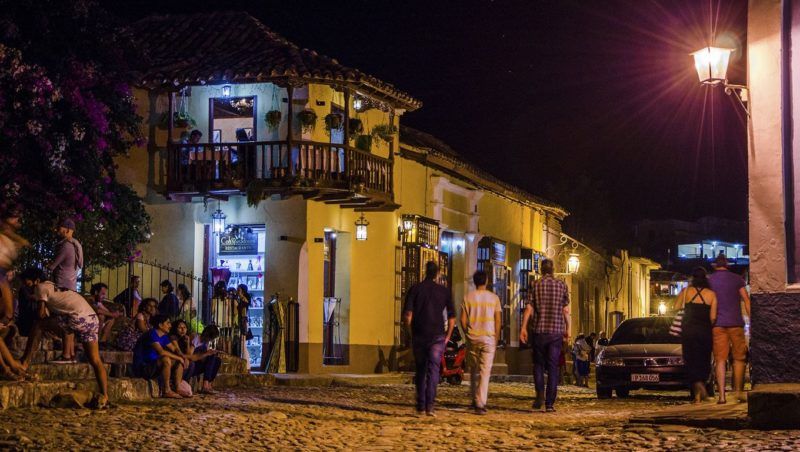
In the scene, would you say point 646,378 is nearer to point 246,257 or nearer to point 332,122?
point 332,122

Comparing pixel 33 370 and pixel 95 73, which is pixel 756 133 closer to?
pixel 33 370

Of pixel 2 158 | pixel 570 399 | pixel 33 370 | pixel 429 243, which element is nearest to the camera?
pixel 33 370

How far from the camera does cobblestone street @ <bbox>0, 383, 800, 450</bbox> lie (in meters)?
10.5

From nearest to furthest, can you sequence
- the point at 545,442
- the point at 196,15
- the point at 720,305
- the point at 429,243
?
the point at 545,442, the point at 720,305, the point at 196,15, the point at 429,243

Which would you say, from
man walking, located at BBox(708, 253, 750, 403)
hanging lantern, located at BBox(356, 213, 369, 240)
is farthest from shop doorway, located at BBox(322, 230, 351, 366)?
man walking, located at BBox(708, 253, 750, 403)

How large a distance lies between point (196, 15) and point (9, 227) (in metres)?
19.0

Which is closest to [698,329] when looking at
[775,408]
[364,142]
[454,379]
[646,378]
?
[775,408]

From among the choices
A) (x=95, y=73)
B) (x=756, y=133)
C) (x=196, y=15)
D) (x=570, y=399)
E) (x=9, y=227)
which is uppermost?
(x=196, y=15)

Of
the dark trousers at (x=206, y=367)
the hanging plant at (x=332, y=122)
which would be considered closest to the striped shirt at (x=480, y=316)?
the dark trousers at (x=206, y=367)

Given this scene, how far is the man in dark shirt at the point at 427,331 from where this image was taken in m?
14.1

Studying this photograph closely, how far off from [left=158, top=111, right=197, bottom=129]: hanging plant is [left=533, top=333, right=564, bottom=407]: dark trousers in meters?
14.1

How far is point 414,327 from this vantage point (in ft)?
47.4

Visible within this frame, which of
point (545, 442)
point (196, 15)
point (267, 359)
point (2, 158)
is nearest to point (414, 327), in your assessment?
point (545, 442)

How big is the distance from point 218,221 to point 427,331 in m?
14.5
